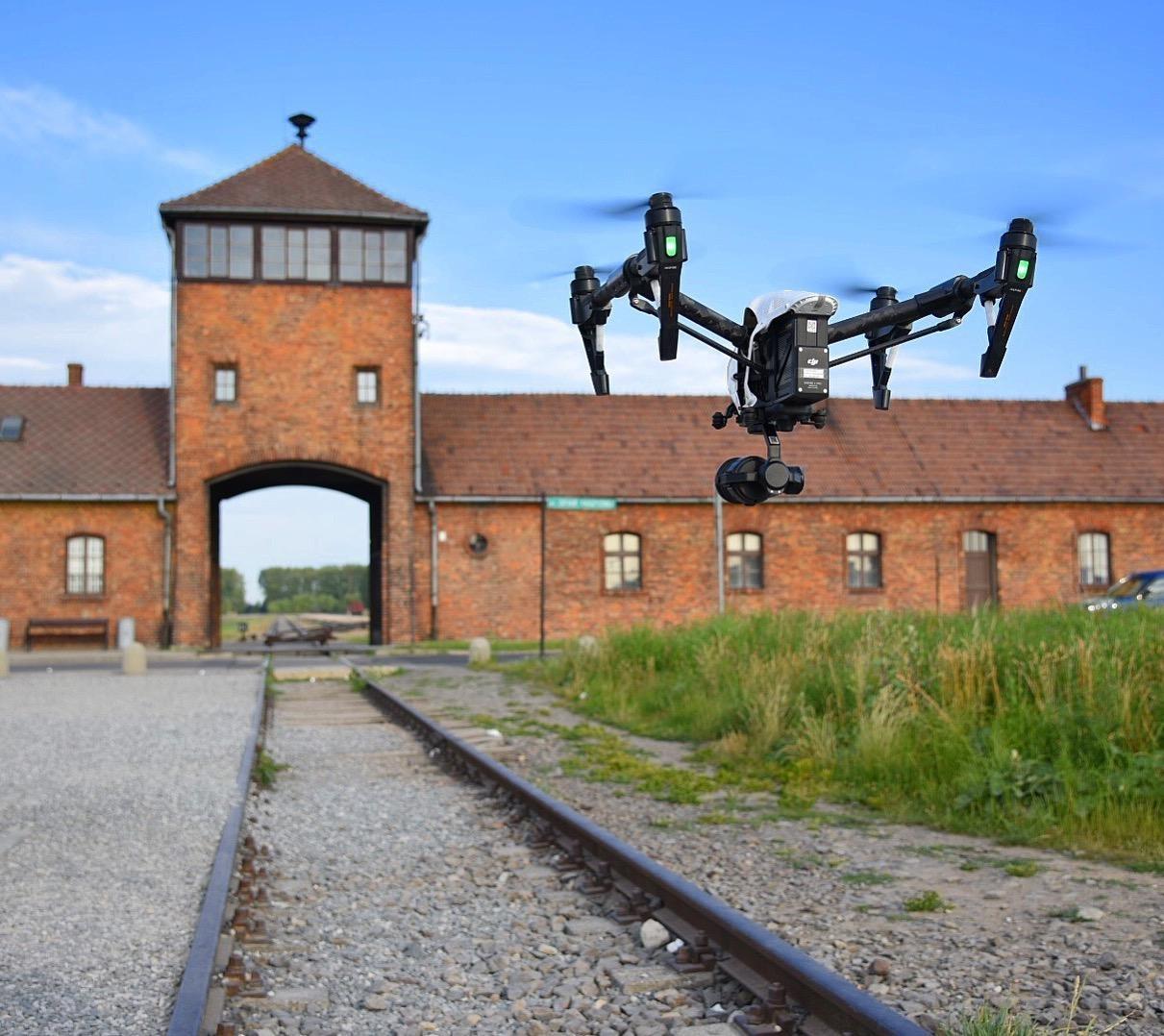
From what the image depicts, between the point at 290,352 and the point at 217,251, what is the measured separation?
2789mm

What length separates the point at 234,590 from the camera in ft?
298

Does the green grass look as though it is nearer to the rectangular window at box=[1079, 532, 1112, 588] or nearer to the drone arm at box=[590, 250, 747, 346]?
the drone arm at box=[590, 250, 747, 346]

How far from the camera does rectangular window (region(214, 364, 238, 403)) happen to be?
28609 millimetres

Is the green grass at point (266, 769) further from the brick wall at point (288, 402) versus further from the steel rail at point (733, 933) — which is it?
the brick wall at point (288, 402)

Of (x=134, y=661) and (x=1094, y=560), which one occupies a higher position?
(x=1094, y=560)

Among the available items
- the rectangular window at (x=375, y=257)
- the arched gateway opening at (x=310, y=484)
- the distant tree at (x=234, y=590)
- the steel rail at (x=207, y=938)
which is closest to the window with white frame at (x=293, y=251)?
the rectangular window at (x=375, y=257)

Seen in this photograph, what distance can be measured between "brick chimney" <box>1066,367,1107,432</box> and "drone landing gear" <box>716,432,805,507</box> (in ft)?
113

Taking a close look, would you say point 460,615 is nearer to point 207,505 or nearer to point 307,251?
point 207,505

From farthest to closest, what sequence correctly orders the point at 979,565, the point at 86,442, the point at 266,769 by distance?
the point at 979,565
the point at 86,442
the point at 266,769

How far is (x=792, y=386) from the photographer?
3291mm

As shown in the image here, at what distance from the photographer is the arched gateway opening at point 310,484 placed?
94.2 ft

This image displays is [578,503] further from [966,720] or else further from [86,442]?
[86,442]

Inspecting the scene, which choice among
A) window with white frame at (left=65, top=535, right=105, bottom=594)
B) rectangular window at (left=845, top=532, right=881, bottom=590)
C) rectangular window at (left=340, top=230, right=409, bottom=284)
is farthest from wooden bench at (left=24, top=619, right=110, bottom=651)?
rectangular window at (left=845, top=532, right=881, bottom=590)

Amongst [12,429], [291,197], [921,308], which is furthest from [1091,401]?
[921,308]
